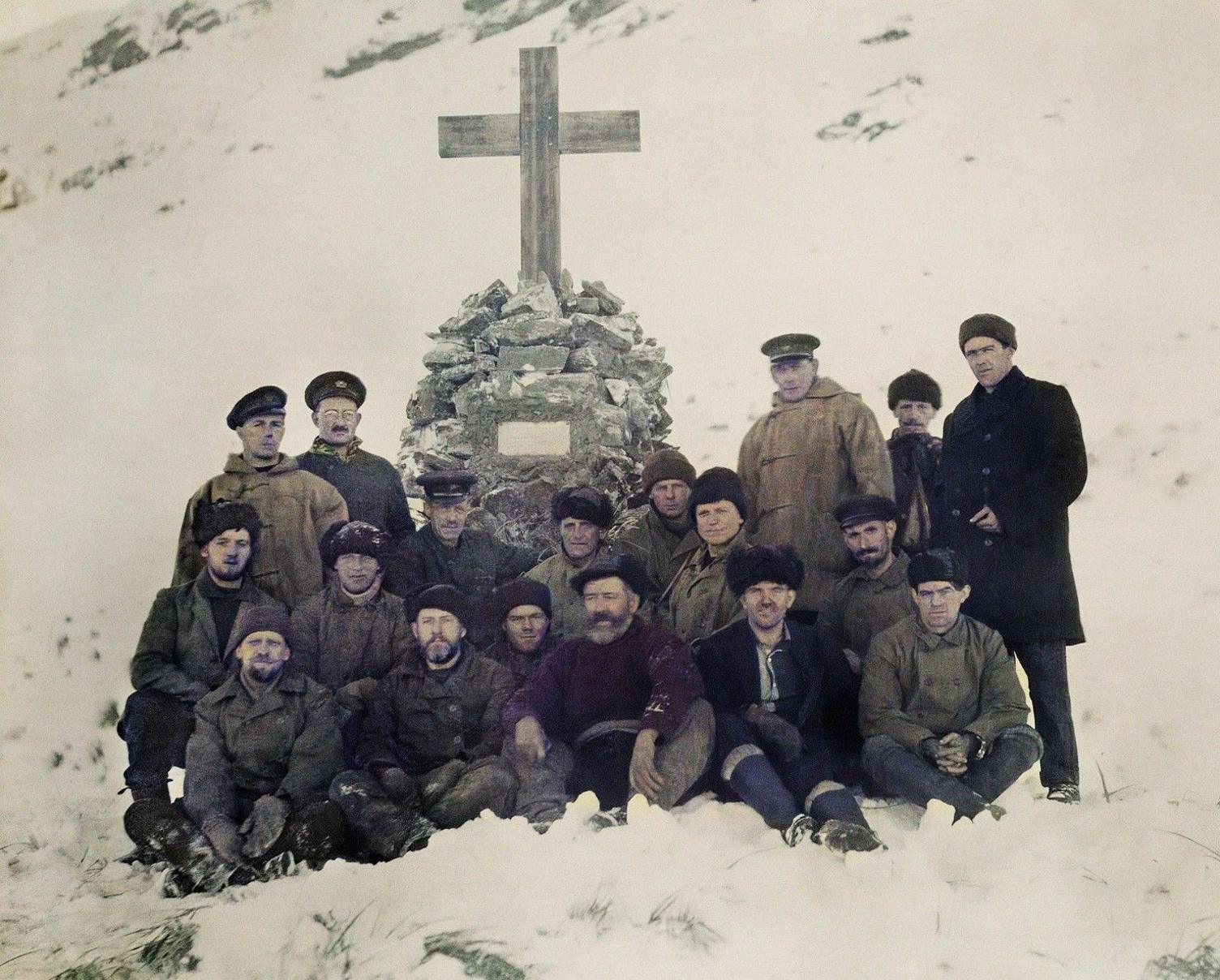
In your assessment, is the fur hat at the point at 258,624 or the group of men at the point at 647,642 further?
the fur hat at the point at 258,624

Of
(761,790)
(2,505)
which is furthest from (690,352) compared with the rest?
(2,505)

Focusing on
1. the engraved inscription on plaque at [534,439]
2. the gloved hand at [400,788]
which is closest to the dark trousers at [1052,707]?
the engraved inscription on plaque at [534,439]

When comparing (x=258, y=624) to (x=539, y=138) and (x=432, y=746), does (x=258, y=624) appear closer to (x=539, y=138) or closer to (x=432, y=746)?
(x=432, y=746)

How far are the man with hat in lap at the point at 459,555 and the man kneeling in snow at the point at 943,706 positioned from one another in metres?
1.09

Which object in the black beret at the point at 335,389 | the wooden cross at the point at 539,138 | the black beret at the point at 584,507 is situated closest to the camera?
the black beret at the point at 584,507

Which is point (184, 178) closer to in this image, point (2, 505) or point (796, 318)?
point (2, 505)

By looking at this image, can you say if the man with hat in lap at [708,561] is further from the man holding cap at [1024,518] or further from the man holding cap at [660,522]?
the man holding cap at [1024,518]

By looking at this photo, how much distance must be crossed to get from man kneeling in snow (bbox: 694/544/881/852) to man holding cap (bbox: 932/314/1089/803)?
18.9 inches

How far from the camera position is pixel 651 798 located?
3553 millimetres

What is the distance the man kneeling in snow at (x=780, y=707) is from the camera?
3508 millimetres

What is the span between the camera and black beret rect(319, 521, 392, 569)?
3795 mm

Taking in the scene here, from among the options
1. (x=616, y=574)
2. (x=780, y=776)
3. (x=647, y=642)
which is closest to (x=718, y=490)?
(x=616, y=574)

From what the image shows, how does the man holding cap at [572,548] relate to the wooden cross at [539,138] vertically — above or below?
below

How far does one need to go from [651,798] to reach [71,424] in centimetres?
225
